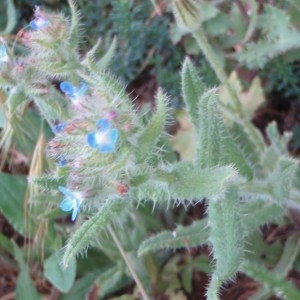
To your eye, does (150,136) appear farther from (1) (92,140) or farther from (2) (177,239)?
(2) (177,239)

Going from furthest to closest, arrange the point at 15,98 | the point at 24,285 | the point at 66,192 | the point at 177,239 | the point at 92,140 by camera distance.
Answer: the point at 24,285 → the point at 177,239 → the point at 15,98 → the point at 66,192 → the point at 92,140

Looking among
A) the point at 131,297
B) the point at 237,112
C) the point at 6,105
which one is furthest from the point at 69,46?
the point at 131,297

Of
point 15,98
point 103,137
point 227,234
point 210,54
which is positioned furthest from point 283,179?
point 15,98

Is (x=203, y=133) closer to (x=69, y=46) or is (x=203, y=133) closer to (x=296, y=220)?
(x=69, y=46)

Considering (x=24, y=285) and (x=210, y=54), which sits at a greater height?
(x=210, y=54)

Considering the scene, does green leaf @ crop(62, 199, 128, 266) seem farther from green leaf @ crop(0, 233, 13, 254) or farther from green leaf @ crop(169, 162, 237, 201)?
green leaf @ crop(0, 233, 13, 254)

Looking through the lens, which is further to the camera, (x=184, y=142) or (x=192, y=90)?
(x=184, y=142)

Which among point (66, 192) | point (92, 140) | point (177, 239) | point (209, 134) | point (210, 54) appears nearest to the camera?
point (92, 140)
